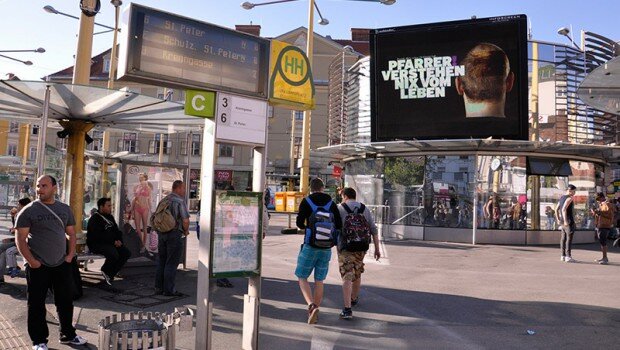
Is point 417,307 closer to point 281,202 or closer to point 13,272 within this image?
point 13,272

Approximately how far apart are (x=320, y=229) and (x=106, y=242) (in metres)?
3.98

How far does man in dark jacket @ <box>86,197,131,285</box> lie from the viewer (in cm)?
812

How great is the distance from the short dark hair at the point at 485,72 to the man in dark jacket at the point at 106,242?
519 inches

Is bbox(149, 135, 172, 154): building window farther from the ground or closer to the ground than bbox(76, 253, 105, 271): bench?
farther from the ground

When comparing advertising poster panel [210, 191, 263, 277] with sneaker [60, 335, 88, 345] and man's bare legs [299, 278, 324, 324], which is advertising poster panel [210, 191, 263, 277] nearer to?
man's bare legs [299, 278, 324, 324]

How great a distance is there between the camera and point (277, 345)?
5473 millimetres

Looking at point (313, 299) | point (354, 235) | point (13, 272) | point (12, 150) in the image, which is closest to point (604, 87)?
point (354, 235)

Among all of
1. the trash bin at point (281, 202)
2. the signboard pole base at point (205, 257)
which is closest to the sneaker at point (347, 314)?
the signboard pole base at point (205, 257)

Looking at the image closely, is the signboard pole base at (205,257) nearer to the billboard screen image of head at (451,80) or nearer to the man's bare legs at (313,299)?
the man's bare legs at (313,299)

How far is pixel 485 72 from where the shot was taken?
17.3 meters

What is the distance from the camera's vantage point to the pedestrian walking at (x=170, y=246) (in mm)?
7574

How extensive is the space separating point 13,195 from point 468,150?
872 inches

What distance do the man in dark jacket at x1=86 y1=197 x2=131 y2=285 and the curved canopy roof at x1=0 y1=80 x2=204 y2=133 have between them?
1609mm

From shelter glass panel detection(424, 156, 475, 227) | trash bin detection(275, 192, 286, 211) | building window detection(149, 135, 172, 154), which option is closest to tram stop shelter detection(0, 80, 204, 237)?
shelter glass panel detection(424, 156, 475, 227)
